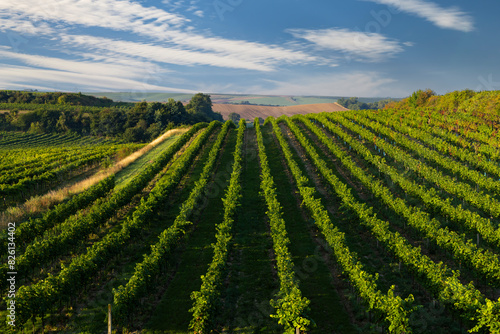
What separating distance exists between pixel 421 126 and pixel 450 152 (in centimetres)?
1670

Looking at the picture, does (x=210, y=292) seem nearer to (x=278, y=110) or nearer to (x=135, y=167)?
(x=135, y=167)

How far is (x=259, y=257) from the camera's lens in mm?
18703

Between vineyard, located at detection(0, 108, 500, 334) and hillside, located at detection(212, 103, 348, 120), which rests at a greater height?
A: hillside, located at detection(212, 103, 348, 120)

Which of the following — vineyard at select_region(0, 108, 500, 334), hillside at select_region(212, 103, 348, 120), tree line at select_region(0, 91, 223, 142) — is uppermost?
hillside at select_region(212, 103, 348, 120)

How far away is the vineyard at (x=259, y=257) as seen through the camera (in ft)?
41.9

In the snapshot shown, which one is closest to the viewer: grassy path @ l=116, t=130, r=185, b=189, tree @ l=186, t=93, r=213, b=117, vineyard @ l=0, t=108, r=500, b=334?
vineyard @ l=0, t=108, r=500, b=334

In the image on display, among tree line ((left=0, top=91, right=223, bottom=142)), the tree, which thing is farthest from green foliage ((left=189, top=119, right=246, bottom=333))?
the tree

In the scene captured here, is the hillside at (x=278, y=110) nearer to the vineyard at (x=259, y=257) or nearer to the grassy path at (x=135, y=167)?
the grassy path at (x=135, y=167)

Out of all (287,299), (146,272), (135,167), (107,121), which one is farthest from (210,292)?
(107,121)

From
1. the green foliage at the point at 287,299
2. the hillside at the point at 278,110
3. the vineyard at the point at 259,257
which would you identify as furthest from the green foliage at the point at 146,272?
the hillside at the point at 278,110

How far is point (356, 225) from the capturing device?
2211cm

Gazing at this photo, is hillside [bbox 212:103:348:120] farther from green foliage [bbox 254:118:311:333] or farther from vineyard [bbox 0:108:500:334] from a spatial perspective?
green foliage [bbox 254:118:311:333]

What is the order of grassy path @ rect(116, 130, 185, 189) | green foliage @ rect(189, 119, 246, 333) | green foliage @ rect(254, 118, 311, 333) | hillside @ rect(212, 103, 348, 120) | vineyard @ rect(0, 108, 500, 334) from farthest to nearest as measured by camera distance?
1. hillside @ rect(212, 103, 348, 120)
2. grassy path @ rect(116, 130, 185, 189)
3. vineyard @ rect(0, 108, 500, 334)
4. green foliage @ rect(189, 119, 246, 333)
5. green foliage @ rect(254, 118, 311, 333)

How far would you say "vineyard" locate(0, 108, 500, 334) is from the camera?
41.9 ft
